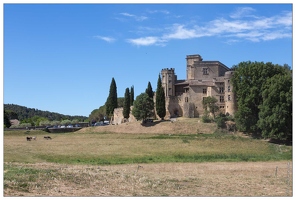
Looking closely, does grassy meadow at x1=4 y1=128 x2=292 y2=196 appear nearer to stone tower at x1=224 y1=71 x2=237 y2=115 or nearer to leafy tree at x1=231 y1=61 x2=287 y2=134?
leafy tree at x1=231 y1=61 x2=287 y2=134

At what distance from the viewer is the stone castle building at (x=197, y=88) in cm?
6994

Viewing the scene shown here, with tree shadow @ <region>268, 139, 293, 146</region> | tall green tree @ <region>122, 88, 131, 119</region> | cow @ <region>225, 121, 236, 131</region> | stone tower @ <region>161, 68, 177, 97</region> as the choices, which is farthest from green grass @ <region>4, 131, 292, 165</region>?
stone tower @ <region>161, 68, 177, 97</region>

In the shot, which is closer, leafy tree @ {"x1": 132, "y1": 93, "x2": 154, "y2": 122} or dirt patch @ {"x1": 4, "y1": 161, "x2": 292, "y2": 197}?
dirt patch @ {"x1": 4, "y1": 161, "x2": 292, "y2": 197}

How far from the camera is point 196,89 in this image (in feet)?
243

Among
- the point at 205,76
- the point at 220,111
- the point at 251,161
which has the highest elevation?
the point at 205,76

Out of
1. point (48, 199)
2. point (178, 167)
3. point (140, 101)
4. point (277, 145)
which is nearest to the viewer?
point (48, 199)

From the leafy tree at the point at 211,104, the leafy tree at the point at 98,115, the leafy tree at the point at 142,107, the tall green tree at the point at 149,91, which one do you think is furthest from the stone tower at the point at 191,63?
the leafy tree at the point at 98,115

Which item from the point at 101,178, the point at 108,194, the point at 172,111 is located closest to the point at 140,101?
the point at 172,111

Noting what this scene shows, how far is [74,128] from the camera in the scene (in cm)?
7019

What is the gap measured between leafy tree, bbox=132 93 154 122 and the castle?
6606mm

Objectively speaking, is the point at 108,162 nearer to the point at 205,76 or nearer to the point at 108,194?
the point at 108,194

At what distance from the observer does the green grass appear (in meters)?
37.8

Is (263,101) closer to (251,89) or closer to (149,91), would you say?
(251,89)

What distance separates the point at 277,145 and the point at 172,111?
2593 cm
